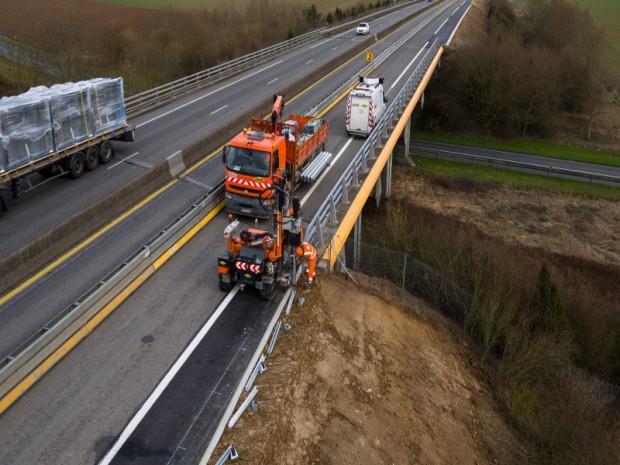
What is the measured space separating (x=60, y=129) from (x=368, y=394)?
1356 cm

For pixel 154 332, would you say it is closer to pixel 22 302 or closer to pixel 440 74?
pixel 22 302

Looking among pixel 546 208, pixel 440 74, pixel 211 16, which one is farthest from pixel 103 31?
pixel 546 208

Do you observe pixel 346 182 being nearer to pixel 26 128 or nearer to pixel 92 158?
pixel 92 158

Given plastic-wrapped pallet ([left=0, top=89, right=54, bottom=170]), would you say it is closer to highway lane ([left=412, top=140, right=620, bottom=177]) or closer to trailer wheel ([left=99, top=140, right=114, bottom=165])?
trailer wheel ([left=99, top=140, right=114, bottom=165])

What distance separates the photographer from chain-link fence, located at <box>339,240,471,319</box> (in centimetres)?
1983

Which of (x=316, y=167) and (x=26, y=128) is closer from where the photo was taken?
(x=26, y=128)

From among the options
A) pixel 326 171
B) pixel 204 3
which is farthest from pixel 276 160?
pixel 204 3

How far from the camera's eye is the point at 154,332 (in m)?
12.8

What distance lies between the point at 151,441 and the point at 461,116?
45.1 metres

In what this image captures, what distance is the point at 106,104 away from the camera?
21250mm

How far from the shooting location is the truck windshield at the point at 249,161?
686 inches

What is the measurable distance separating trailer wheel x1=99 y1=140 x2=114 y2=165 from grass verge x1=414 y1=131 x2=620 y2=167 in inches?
1294

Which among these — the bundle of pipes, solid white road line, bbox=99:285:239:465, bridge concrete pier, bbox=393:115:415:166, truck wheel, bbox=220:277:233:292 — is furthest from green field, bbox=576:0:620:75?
solid white road line, bbox=99:285:239:465

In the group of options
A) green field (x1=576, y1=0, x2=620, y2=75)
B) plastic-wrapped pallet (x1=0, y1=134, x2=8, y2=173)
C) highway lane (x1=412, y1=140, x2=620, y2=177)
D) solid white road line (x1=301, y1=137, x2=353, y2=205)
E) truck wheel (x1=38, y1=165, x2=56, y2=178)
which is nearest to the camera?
→ plastic-wrapped pallet (x1=0, y1=134, x2=8, y2=173)
